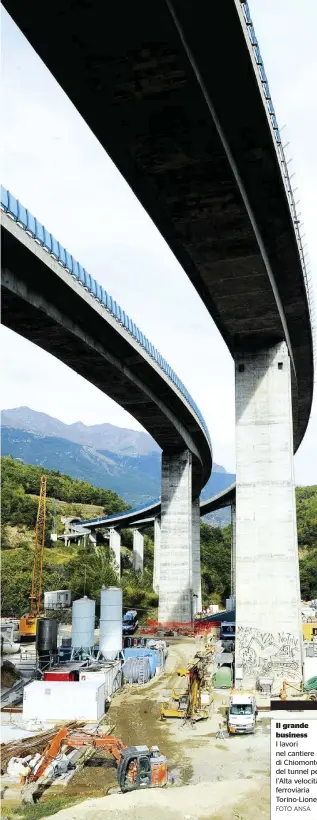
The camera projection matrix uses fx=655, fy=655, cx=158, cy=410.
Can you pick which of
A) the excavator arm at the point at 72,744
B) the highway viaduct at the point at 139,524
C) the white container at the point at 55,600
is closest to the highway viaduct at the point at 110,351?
the white container at the point at 55,600

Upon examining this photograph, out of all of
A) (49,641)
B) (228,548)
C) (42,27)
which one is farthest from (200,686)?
(228,548)

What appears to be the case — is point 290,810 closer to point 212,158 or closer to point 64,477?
point 212,158

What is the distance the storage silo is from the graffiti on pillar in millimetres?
10583

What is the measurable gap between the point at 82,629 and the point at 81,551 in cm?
7066

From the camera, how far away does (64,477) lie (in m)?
176

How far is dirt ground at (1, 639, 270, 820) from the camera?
1828 cm

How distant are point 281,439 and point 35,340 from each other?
53.5 ft

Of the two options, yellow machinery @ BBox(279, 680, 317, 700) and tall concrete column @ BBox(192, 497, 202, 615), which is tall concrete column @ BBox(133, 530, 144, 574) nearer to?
tall concrete column @ BBox(192, 497, 202, 615)

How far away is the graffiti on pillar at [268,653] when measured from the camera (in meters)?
36.7

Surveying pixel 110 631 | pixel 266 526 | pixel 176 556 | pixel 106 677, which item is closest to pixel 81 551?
pixel 176 556

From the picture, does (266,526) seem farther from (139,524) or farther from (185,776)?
(139,524)

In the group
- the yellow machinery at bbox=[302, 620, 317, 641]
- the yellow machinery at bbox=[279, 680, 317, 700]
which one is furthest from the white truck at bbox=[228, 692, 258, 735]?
the yellow machinery at bbox=[302, 620, 317, 641]

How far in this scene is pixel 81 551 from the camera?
368ft

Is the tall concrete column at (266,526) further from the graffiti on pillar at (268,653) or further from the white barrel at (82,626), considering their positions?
the white barrel at (82,626)
